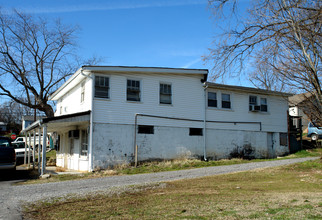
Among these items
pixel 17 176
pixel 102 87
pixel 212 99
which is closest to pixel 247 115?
pixel 212 99

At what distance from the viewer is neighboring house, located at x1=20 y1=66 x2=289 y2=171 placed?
1603 centimetres

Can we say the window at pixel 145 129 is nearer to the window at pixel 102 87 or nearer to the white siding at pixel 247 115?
the window at pixel 102 87

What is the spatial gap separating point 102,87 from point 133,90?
179 cm

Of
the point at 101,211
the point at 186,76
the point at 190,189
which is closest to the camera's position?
the point at 101,211

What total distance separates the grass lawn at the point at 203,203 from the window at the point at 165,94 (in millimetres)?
7879

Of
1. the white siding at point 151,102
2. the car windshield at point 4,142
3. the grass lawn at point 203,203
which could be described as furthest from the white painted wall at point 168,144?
the grass lawn at point 203,203

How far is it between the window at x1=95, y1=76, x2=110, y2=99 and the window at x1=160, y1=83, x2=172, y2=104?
338 cm

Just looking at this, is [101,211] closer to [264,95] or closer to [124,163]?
[124,163]

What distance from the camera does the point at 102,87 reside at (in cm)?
1627

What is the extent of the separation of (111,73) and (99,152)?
4297 millimetres

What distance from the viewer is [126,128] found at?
54.5ft

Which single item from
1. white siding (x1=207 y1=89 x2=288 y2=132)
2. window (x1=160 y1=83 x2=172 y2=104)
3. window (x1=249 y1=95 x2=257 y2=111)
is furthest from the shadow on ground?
window (x1=249 y1=95 x2=257 y2=111)

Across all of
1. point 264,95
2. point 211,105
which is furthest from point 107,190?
point 264,95

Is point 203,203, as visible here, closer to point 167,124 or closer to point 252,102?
point 167,124
